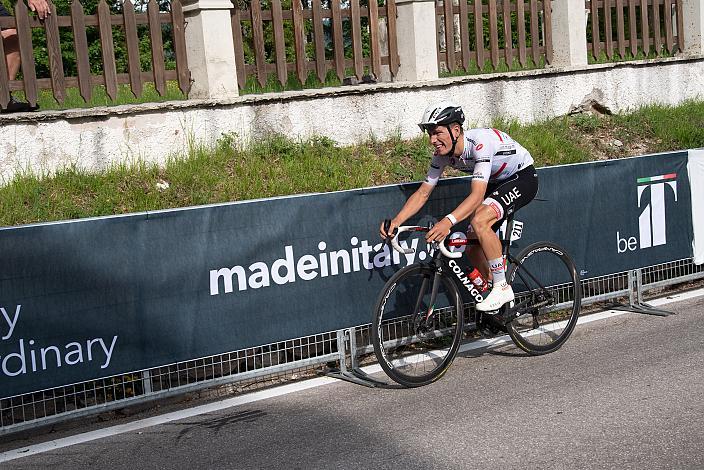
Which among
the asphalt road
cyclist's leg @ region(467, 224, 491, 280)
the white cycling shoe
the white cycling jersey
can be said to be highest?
the white cycling jersey

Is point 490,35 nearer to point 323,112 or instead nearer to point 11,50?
point 323,112

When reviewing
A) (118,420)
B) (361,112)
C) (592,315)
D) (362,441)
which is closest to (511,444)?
(362,441)

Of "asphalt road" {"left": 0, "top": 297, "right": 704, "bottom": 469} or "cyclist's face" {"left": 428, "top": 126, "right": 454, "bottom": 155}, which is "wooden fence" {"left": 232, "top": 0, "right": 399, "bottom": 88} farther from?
"asphalt road" {"left": 0, "top": 297, "right": 704, "bottom": 469}

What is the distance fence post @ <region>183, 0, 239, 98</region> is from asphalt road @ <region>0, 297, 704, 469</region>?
5.55 metres

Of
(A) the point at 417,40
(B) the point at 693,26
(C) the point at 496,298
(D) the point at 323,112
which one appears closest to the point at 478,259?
(C) the point at 496,298

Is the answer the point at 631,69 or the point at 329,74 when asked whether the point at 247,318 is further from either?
the point at 631,69

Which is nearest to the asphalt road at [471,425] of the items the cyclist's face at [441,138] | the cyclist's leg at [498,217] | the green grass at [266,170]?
the cyclist's leg at [498,217]

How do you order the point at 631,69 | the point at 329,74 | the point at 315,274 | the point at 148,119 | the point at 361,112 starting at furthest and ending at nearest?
the point at 631,69, the point at 329,74, the point at 361,112, the point at 148,119, the point at 315,274

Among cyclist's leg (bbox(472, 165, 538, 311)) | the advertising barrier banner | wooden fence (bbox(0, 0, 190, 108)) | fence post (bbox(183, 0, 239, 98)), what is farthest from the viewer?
fence post (bbox(183, 0, 239, 98))

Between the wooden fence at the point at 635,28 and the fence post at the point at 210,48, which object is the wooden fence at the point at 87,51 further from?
the wooden fence at the point at 635,28

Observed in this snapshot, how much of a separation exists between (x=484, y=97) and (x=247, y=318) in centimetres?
759

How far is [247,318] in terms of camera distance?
7199 millimetres

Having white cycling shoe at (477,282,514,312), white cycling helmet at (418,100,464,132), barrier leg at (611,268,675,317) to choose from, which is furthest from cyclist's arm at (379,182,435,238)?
barrier leg at (611,268,675,317)

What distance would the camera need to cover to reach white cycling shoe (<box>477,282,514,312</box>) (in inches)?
299
